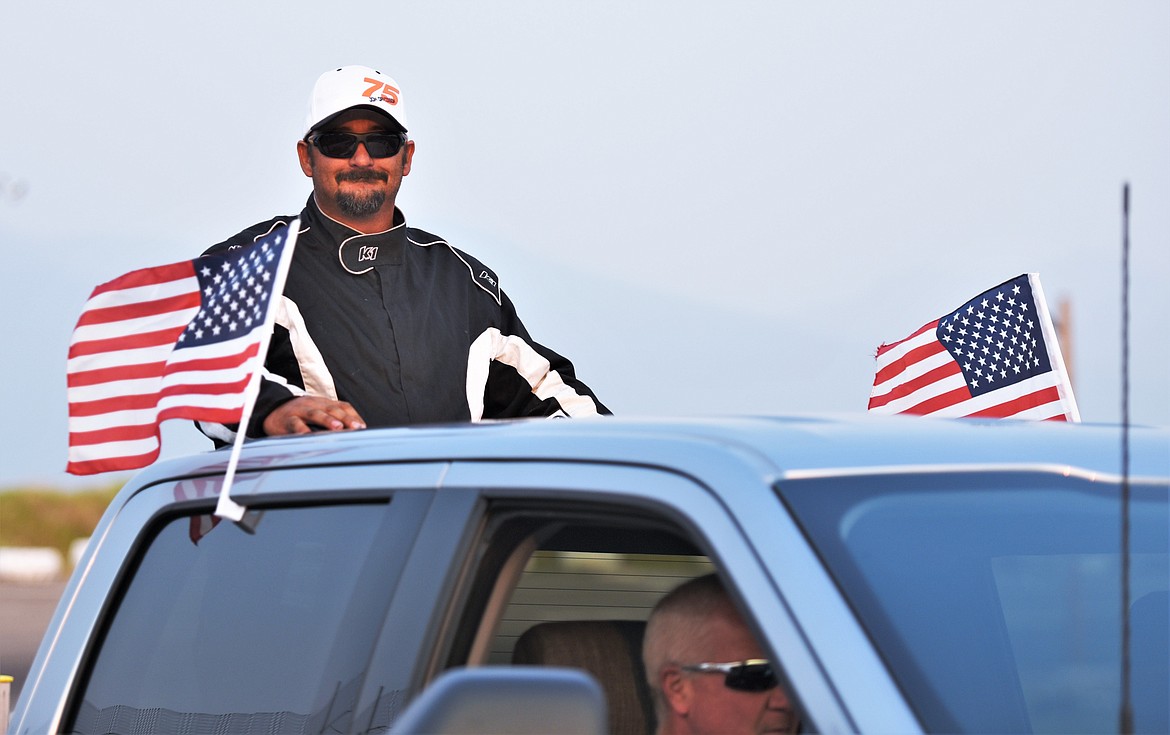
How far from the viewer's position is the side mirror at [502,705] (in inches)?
74.2

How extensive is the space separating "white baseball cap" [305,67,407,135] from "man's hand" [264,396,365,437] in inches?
52.8

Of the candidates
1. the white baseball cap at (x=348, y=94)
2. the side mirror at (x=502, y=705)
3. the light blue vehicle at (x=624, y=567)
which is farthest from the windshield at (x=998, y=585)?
the white baseball cap at (x=348, y=94)

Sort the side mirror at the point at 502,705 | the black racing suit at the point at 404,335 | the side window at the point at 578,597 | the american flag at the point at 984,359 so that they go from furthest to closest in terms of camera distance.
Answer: the american flag at the point at 984,359, the black racing suit at the point at 404,335, the side window at the point at 578,597, the side mirror at the point at 502,705

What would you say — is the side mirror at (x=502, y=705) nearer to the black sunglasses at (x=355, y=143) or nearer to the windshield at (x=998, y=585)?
the windshield at (x=998, y=585)

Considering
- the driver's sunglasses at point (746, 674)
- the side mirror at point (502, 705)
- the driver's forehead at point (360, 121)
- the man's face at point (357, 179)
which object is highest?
the driver's forehead at point (360, 121)

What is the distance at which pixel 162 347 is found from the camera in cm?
380

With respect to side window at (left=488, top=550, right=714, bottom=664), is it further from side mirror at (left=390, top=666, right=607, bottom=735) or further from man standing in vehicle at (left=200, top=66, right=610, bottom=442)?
side mirror at (left=390, top=666, right=607, bottom=735)

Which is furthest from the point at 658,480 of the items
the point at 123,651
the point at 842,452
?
the point at 123,651

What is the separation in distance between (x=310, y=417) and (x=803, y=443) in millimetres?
1390

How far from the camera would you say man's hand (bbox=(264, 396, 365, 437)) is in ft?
11.4

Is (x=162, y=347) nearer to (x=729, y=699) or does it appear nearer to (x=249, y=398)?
(x=249, y=398)

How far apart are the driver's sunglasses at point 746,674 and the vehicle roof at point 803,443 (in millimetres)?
302

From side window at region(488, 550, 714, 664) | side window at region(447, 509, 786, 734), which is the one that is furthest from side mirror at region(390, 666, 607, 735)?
side window at region(488, 550, 714, 664)

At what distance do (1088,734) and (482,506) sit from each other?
90 cm
